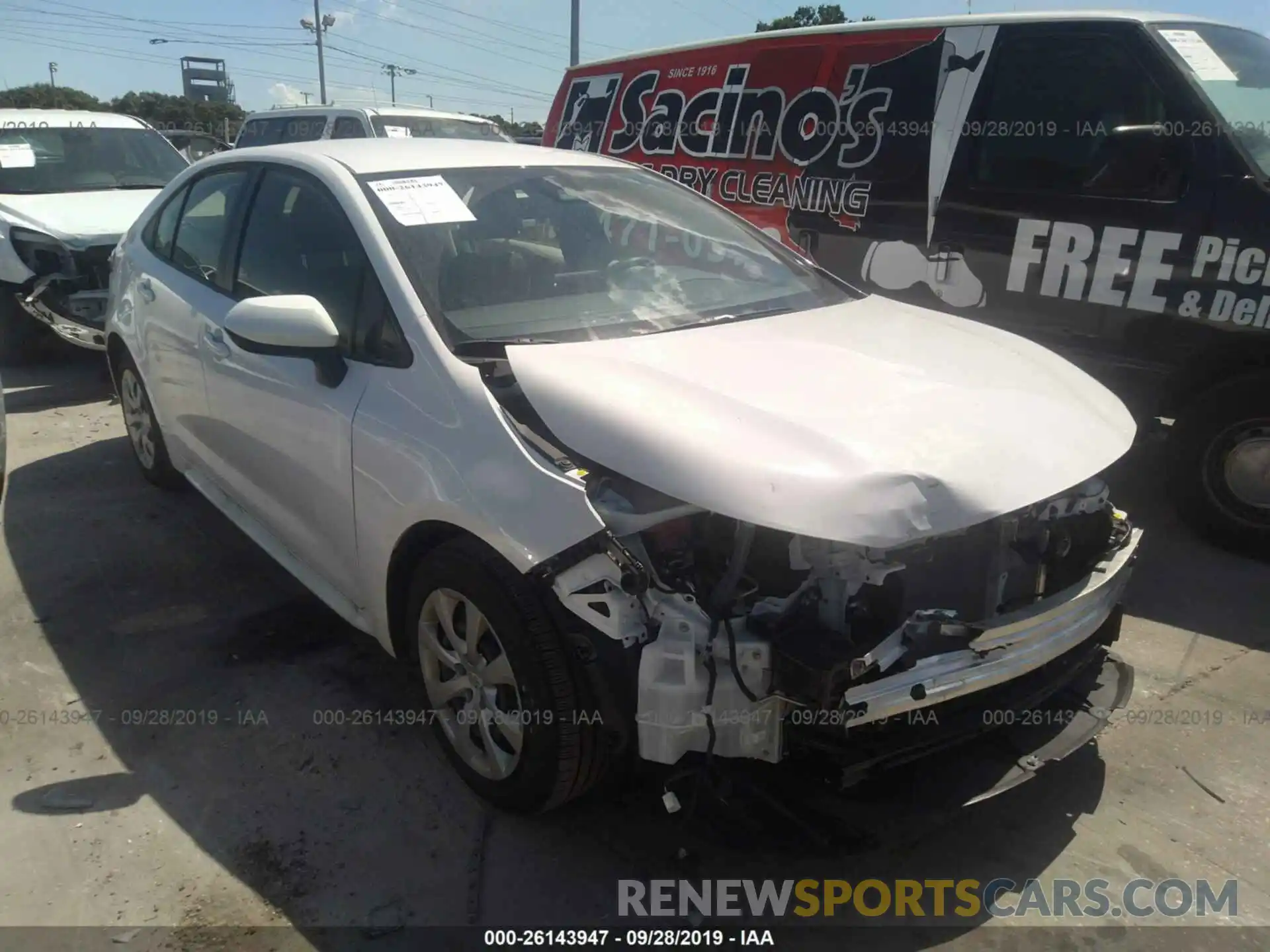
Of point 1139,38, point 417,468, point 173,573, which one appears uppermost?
point 1139,38

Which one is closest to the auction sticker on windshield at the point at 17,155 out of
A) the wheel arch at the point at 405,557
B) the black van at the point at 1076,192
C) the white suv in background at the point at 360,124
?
the white suv in background at the point at 360,124

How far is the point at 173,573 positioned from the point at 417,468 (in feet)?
7.16

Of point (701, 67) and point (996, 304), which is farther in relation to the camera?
point (701, 67)

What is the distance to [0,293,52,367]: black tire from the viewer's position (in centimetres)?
727

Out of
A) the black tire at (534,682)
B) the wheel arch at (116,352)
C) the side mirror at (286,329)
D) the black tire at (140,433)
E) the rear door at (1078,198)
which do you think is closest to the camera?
the black tire at (534,682)

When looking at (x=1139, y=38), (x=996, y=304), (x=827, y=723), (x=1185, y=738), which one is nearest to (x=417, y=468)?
(x=827, y=723)

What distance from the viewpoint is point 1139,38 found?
420 cm

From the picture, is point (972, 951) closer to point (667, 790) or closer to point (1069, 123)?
point (667, 790)

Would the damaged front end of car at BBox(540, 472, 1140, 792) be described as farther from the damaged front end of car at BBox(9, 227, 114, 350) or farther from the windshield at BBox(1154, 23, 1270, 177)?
the damaged front end of car at BBox(9, 227, 114, 350)

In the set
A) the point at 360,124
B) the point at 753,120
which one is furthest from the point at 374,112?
the point at 753,120

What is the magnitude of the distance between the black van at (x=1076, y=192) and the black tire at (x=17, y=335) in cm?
569

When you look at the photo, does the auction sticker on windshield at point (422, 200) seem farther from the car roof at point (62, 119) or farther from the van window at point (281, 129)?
the van window at point (281, 129)

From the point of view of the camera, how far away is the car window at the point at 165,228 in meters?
4.30

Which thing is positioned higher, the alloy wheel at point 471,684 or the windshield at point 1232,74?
the windshield at point 1232,74
